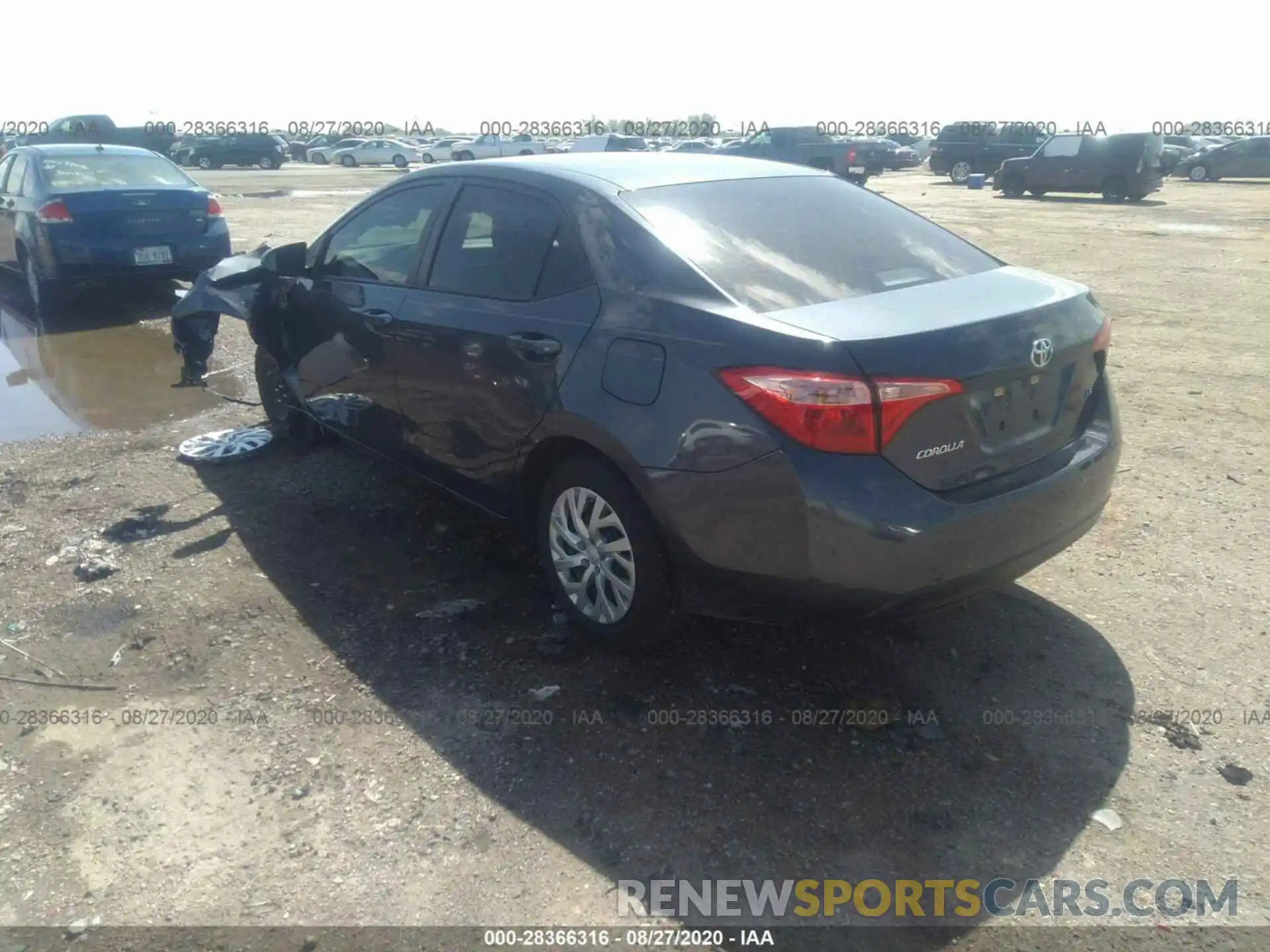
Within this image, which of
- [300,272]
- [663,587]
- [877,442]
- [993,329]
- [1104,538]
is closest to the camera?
[877,442]

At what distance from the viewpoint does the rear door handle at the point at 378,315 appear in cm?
441

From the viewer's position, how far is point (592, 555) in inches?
142

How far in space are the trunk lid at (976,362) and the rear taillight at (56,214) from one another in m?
8.43

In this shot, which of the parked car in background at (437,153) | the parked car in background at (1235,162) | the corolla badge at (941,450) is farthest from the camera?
the parked car in background at (437,153)

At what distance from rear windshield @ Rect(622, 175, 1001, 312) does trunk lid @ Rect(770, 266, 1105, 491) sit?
15 cm

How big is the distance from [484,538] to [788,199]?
207cm

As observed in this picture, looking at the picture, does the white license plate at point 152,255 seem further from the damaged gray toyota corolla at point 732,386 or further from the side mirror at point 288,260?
the damaged gray toyota corolla at point 732,386

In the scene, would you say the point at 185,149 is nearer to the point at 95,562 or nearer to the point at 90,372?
the point at 90,372

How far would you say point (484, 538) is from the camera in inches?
185

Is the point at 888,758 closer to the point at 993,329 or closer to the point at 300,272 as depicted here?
the point at 993,329

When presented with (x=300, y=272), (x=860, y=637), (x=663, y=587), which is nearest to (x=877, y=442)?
(x=663, y=587)

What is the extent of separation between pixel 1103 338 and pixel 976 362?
82 cm

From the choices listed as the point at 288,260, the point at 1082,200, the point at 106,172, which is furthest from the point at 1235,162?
the point at 288,260

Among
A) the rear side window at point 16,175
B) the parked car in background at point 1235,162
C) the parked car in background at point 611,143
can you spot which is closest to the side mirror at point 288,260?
the rear side window at point 16,175
